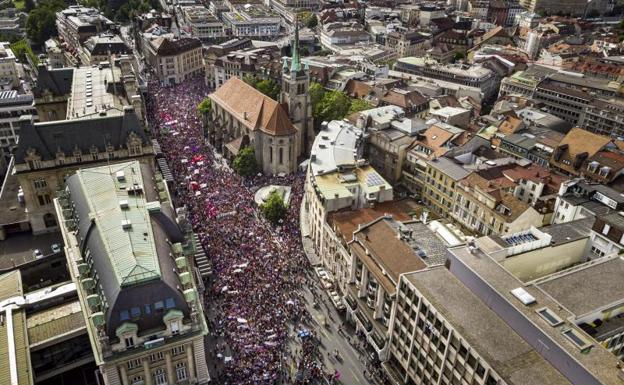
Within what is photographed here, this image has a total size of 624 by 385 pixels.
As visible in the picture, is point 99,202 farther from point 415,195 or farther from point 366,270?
point 415,195

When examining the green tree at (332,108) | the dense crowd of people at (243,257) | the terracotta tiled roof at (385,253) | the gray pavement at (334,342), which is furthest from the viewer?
the green tree at (332,108)

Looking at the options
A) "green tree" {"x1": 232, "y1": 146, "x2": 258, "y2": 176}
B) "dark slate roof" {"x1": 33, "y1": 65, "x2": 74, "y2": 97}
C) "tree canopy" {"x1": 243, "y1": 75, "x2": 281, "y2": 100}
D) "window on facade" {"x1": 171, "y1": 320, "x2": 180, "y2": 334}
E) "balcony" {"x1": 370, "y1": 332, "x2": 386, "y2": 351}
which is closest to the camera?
"window on facade" {"x1": 171, "y1": 320, "x2": 180, "y2": 334}

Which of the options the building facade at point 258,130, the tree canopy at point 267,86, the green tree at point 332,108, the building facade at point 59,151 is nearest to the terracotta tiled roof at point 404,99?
the green tree at point 332,108

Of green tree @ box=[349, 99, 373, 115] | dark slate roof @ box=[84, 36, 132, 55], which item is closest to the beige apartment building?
green tree @ box=[349, 99, 373, 115]

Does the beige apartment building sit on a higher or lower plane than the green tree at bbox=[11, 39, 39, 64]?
lower

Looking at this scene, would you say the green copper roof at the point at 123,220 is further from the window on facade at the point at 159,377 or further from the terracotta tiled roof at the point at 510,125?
the terracotta tiled roof at the point at 510,125

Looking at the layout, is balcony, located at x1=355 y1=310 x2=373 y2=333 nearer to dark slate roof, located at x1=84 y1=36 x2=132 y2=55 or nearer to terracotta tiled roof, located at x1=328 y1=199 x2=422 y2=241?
terracotta tiled roof, located at x1=328 y1=199 x2=422 y2=241

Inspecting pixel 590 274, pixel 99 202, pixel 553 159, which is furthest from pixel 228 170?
pixel 590 274
